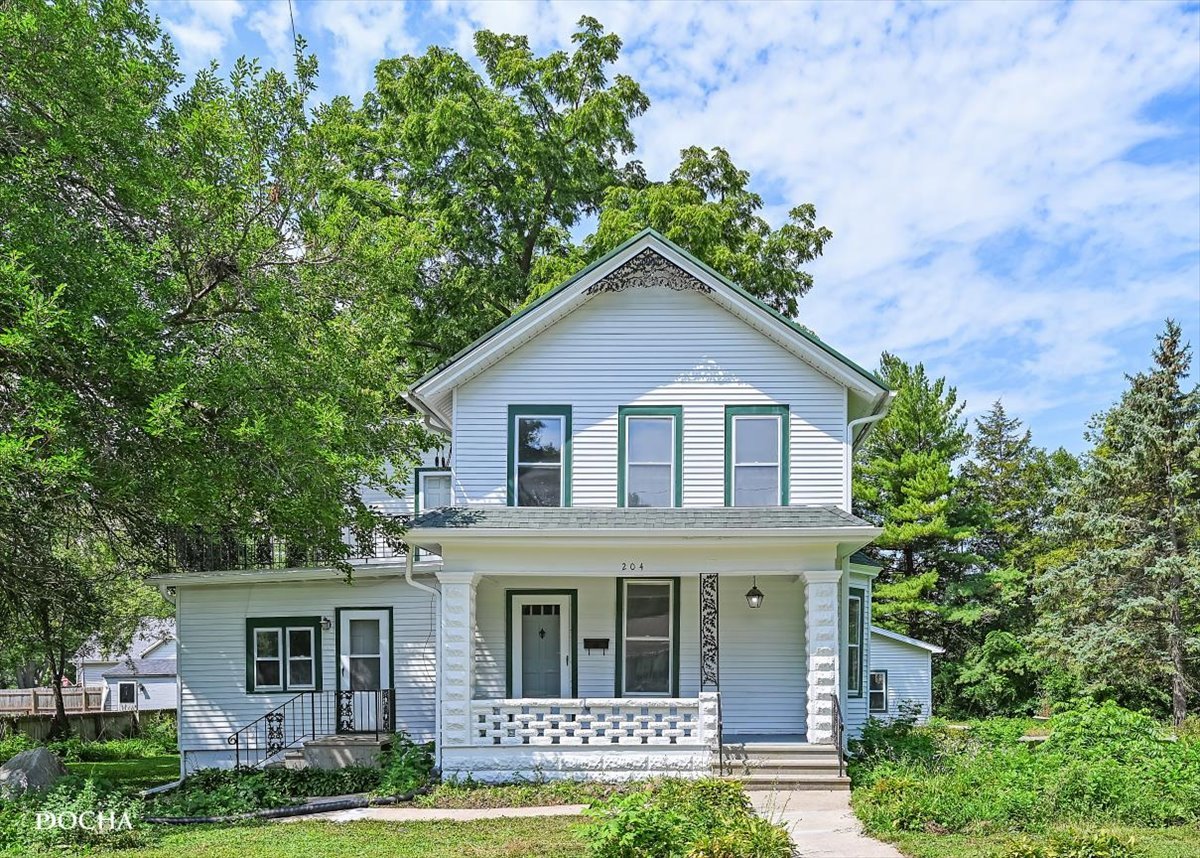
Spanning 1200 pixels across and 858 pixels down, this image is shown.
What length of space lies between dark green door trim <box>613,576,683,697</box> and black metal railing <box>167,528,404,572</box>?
155 inches

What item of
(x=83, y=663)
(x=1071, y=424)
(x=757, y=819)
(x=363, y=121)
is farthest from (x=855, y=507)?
(x=83, y=663)

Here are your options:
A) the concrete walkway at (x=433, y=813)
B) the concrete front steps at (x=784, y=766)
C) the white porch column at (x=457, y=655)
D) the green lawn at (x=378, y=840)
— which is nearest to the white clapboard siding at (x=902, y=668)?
the concrete front steps at (x=784, y=766)

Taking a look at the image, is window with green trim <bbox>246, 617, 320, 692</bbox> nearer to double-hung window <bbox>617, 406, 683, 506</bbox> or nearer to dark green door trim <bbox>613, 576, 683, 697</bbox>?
dark green door trim <bbox>613, 576, 683, 697</bbox>

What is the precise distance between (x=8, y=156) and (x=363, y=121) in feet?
→ 58.2

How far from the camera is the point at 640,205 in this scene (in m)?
24.9

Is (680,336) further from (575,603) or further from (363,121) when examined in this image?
(363,121)

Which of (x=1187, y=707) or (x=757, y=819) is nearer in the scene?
(x=757, y=819)

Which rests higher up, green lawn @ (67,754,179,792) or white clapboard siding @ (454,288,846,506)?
white clapboard siding @ (454,288,846,506)

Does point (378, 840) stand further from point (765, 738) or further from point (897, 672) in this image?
point (897, 672)

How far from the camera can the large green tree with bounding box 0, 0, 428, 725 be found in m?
11.8

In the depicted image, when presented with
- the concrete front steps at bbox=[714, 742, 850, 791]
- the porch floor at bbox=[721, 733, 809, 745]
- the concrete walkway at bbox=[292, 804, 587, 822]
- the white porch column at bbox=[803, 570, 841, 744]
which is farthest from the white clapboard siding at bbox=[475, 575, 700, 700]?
the concrete walkway at bbox=[292, 804, 587, 822]

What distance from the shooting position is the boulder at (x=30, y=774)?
13.5m

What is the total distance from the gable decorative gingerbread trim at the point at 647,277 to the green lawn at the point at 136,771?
11234mm

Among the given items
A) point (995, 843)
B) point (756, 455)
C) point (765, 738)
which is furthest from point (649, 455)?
point (995, 843)
